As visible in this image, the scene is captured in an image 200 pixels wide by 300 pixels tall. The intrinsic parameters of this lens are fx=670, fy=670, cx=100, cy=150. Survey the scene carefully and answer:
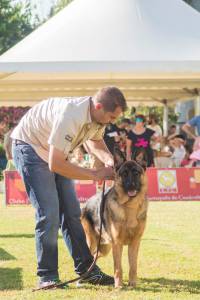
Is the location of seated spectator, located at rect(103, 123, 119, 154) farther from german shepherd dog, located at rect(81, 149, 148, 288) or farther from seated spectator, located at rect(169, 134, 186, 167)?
german shepherd dog, located at rect(81, 149, 148, 288)

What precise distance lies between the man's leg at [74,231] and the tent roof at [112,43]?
A: 787 cm

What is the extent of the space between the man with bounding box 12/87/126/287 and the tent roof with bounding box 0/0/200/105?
25.9 feet

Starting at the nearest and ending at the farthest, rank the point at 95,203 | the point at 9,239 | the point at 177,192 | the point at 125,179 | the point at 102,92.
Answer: the point at 102,92 → the point at 125,179 → the point at 95,203 → the point at 9,239 → the point at 177,192

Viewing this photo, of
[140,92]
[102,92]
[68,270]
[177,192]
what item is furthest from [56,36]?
[102,92]

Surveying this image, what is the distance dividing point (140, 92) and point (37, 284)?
16139 millimetres

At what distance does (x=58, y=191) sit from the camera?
5711 mm

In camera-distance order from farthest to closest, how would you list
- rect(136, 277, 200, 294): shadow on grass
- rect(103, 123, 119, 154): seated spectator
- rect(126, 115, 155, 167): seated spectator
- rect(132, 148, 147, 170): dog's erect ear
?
1. rect(126, 115, 155, 167): seated spectator
2. rect(103, 123, 119, 154): seated spectator
3. rect(132, 148, 147, 170): dog's erect ear
4. rect(136, 277, 200, 294): shadow on grass

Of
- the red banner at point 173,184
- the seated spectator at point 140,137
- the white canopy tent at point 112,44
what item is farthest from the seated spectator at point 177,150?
the red banner at point 173,184

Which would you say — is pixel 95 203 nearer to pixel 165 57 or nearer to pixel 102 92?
pixel 102 92

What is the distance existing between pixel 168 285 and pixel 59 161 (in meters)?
1.63

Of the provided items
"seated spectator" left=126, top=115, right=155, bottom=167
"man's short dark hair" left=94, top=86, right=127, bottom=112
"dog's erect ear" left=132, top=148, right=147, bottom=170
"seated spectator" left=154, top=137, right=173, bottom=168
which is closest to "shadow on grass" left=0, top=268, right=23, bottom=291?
"dog's erect ear" left=132, top=148, right=147, bottom=170

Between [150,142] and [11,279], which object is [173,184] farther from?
[11,279]

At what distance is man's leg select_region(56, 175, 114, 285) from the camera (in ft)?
18.7

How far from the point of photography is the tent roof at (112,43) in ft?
44.4
